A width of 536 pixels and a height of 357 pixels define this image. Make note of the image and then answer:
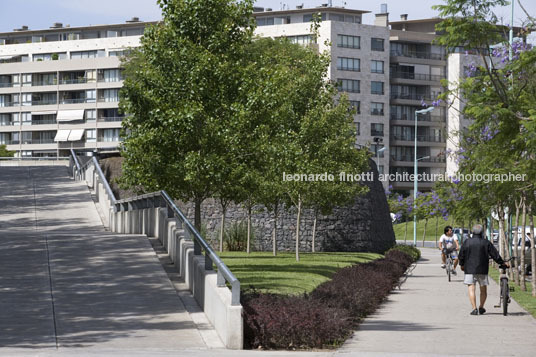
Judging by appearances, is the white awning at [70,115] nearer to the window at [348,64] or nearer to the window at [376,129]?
the window at [348,64]

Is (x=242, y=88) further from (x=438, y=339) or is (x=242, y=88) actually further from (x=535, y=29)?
(x=438, y=339)

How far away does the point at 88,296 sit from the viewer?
46.1ft

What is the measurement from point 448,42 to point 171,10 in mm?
8713

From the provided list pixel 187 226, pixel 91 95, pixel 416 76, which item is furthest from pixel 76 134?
pixel 187 226

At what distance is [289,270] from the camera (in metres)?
26.9

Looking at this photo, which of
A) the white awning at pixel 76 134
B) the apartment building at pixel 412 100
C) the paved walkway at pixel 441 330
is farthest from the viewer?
the white awning at pixel 76 134

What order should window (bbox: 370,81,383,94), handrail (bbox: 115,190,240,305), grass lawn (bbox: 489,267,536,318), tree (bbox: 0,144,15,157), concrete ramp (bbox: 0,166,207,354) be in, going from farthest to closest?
1. tree (bbox: 0,144,15,157)
2. window (bbox: 370,81,383,94)
3. grass lawn (bbox: 489,267,536,318)
4. handrail (bbox: 115,190,240,305)
5. concrete ramp (bbox: 0,166,207,354)

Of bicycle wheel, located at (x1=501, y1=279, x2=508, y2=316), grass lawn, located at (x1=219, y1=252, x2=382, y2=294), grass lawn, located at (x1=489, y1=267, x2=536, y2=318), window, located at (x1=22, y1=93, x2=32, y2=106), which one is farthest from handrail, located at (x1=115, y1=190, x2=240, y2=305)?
window, located at (x1=22, y1=93, x2=32, y2=106)

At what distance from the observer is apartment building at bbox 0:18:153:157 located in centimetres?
11112

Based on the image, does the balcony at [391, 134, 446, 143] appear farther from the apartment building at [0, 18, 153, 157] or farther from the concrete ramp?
the concrete ramp

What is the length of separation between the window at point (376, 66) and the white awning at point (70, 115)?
32.8 meters

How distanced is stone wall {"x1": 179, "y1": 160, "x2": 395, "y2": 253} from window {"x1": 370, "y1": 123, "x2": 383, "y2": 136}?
56772mm

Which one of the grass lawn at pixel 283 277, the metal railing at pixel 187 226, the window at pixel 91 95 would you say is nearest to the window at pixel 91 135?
the window at pixel 91 95

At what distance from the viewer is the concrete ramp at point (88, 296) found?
38.3ft
